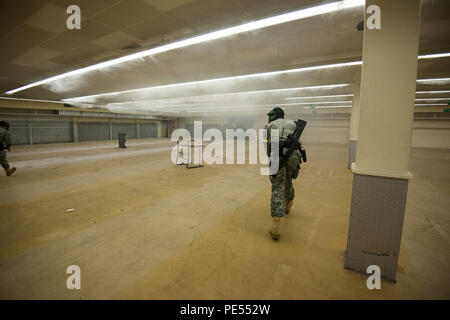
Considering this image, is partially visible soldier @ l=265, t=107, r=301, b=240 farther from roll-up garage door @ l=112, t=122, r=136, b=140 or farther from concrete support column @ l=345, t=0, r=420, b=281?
roll-up garage door @ l=112, t=122, r=136, b=140

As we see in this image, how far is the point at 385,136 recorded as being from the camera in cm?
173

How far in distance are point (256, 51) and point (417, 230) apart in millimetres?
4198

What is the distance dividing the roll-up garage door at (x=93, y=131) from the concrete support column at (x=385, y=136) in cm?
2019

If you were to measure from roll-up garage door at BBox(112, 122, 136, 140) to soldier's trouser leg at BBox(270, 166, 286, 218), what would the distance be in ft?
67.0

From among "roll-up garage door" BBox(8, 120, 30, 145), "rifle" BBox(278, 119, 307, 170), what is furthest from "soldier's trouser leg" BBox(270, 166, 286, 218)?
"roll-up garage door" BBox(8, 120, 30, 145)

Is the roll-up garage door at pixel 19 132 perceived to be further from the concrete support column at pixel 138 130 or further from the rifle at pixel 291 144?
the rifle at pixel 291 144

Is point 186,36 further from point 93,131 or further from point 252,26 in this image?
point 93,131

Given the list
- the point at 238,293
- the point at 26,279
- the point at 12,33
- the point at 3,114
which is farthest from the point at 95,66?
the point at 3,114

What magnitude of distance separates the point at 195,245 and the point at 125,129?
2098 centimetres

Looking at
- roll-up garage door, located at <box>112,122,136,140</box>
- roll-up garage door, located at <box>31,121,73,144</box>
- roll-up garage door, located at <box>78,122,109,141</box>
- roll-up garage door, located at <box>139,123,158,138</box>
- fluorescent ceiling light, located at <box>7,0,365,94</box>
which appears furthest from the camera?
roll-up garage door, located at <box>139,123,158,138</box>

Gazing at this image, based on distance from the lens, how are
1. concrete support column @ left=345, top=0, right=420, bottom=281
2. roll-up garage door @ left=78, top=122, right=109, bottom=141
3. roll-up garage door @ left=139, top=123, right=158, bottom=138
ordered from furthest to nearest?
roll-up garage door @ left=139, top=123, right=158, bottom=138 → roll-up garage door @ left=78, top=122, right=109, bottom=141 → concrete support column @ left=345, top=0, right=420, bottom=281

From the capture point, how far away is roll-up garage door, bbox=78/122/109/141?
16700 millimetres

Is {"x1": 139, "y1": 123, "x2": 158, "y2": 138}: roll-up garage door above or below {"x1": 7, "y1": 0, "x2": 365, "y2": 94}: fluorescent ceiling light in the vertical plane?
below

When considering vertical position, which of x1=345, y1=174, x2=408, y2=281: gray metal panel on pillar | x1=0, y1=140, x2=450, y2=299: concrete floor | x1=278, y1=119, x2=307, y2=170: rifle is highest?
x1=278, y1=119, x2=307, y2=170: rifle
